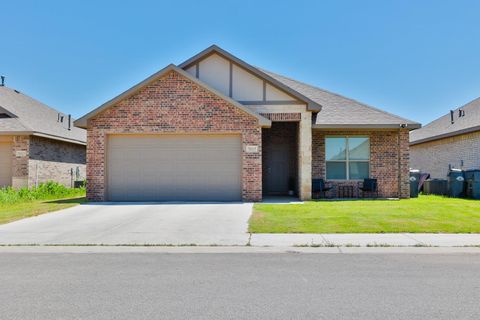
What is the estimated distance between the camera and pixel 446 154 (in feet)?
75.2

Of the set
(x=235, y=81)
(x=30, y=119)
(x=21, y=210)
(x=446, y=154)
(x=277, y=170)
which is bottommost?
(x=21, y=210)

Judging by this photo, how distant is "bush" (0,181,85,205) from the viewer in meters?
15.6

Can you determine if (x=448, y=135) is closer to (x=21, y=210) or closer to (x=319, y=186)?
(x=319, y=186)

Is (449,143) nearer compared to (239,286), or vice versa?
(239,286)

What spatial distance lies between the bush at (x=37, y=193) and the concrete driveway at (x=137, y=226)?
3621 mm

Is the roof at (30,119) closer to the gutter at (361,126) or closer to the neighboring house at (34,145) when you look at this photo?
the neighboring house at (34,145)

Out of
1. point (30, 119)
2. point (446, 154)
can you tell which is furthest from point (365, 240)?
point (30, 119)

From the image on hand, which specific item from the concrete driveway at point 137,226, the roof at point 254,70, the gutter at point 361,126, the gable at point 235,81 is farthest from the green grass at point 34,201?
the gutter at point 361,126

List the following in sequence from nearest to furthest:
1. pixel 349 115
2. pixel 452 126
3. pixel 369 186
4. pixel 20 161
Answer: pixel 369 186, pixel 349 115, pixel 20 161, pixel 452 126

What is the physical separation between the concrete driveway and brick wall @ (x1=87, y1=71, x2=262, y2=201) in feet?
6.00

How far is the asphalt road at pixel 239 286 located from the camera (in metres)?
4.27

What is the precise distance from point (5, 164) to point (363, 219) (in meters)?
17.0

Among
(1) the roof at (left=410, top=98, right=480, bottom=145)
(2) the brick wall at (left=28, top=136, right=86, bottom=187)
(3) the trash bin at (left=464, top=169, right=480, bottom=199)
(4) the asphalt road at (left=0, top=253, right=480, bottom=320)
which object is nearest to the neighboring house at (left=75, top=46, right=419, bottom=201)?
(3) the trash bin at (left=464, top=169, right=480, bottom=199)

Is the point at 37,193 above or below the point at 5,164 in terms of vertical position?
below
